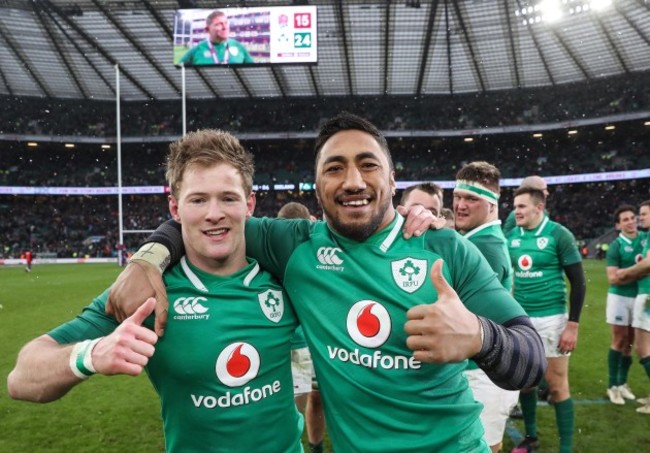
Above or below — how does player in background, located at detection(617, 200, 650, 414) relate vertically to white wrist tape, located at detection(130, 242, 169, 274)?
below

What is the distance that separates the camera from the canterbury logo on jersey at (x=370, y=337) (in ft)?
6.26

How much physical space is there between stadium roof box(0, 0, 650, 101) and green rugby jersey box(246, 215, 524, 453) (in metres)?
26.8

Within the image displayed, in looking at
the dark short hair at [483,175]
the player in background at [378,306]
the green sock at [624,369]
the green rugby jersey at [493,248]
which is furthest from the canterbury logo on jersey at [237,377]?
the green sock at [624,369]

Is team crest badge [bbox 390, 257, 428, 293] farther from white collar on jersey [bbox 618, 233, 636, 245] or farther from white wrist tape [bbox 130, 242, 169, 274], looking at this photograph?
white collar on jersey [bbox 618, 233, 636, 245]

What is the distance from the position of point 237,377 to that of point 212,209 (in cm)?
77

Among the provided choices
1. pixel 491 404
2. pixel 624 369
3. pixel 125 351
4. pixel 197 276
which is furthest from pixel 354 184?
pixel 624 369

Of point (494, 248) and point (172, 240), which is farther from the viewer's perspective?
point (494, 248)

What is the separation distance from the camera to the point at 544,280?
4.82 m

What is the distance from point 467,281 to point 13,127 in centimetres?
4464

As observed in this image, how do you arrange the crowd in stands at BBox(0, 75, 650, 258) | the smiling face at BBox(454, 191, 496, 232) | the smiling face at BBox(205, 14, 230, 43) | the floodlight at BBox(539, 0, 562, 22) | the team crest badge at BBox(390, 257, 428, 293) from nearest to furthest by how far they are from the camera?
the team crest badge at BBox(390, 257, 428, 293), the smiling face at BBox(454, 191, 496, 232), the smiling face at BBox(205, 14, 230, 43), the floodlight at BBox(539, 0, 562, 22), the crowd in stands at BBox(0, 75, 650, 258)

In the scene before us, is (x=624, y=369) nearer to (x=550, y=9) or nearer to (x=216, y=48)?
(x=216, y=48)

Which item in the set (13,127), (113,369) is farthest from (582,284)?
(13,127)

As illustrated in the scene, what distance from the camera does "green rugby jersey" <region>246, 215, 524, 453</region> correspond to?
188cm

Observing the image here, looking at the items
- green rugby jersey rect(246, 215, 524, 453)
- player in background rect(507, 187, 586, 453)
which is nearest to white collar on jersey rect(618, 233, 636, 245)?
player in background rect(507, 187, 586, 453)
